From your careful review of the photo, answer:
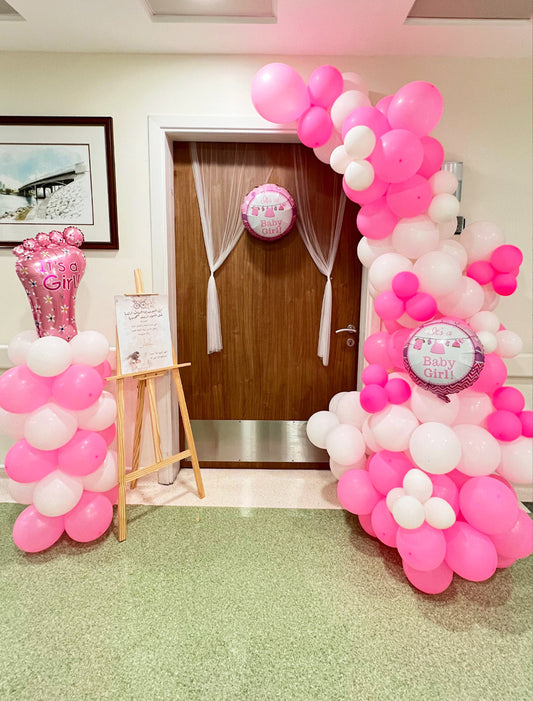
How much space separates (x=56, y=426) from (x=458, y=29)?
8.43ft

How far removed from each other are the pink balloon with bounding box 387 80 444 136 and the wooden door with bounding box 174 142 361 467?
772mm

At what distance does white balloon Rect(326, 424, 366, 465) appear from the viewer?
1.83 m

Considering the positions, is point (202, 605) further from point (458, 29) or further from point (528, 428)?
point (458, 29)

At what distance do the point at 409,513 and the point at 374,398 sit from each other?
1.49 ft

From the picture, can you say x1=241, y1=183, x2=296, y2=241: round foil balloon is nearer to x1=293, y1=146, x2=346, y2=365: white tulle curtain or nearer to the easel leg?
x1=293, y1=146, x2=346, y2=365: white tulle curtain

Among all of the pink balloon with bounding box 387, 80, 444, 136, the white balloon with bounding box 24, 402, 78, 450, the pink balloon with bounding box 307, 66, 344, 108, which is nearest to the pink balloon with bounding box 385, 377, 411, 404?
the pink balloon with bounding box 387, 80, 444, 136

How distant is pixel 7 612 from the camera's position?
1555 millimetres

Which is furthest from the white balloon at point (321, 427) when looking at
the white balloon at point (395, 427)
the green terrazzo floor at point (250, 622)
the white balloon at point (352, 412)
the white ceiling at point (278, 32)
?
the white ceiling at point (278, 32)

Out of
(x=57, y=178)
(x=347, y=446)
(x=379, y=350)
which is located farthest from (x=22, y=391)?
(x=379, y=350)

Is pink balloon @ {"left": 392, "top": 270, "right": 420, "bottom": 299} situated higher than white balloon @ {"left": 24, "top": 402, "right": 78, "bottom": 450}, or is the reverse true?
pink balloon @ {"left": 392, "top": 270, "right": 420, "bottom": 299}

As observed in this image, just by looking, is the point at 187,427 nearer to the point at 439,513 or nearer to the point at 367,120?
the point at 439,513

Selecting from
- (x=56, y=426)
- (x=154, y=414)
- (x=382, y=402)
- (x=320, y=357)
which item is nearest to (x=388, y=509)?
(x=382, y=402)

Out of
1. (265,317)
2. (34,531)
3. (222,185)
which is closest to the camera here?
(34,531)

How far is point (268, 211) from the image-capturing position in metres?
2.28
